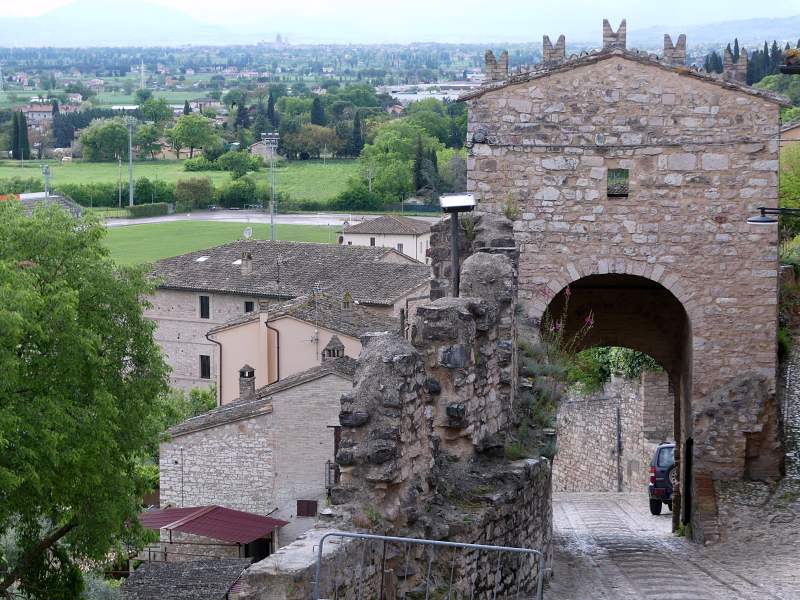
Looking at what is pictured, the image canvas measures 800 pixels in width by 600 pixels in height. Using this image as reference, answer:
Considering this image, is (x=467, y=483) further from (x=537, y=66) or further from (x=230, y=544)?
(x=230, y=544)

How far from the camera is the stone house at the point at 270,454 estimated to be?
96.0 feet

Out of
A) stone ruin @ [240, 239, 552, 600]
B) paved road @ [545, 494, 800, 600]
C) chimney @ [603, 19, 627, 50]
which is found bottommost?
paved road @ [545, 494, 800, 600]

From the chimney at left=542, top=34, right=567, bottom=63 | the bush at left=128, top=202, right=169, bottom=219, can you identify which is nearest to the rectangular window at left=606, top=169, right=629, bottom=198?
the chimney at left=542, top=34, right=567, bottom=63

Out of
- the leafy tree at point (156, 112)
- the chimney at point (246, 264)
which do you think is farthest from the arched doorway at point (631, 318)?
the leafy tree at point (156, 112)

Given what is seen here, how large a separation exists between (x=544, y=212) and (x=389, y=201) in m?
104

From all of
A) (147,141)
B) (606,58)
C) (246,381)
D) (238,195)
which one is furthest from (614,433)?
(147,141)

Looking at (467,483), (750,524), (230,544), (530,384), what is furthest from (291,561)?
(230,544)

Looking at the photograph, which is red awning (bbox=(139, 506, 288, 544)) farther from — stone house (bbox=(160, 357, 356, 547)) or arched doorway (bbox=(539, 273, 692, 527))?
arched doorway (bbox=(539, 273, 692, 527))

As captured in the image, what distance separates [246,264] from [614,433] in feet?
101

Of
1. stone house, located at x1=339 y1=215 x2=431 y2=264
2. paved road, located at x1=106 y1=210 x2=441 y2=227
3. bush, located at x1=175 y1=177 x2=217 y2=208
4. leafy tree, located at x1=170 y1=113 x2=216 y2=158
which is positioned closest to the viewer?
stone house, located at x1=339 y1=215 x2=431 y2=264

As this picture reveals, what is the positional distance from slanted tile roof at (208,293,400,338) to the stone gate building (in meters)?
19.4

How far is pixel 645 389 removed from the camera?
95.7 ft

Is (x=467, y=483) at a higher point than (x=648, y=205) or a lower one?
lower

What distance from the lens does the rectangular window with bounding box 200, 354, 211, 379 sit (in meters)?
59.1
